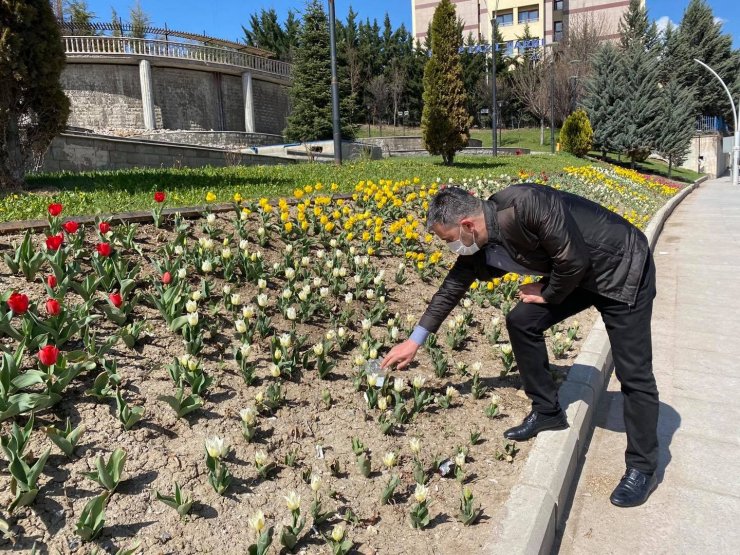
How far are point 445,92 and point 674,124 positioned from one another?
19.1 m

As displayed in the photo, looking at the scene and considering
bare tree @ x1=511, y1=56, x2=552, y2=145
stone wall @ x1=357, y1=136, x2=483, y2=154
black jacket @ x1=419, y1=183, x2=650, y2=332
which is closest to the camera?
black jacket @ x1=419, y1=183, x2=650, y2=332

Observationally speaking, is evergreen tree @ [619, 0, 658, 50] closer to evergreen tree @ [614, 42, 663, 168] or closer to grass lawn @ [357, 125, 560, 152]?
grass lawn @ [357, 125, 560, 152]

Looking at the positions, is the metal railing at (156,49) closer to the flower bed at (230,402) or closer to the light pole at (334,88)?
the light pole at (334,88)

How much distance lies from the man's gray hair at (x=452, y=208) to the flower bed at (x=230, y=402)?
1.02m

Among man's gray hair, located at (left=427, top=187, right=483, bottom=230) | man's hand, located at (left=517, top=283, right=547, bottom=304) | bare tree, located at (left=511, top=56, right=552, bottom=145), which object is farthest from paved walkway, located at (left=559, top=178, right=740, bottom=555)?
bare tree, located at (left=511, top=56, right=552, bottom=145)

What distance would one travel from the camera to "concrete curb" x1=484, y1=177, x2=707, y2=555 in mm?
2343

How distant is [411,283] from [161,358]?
8.60 feet

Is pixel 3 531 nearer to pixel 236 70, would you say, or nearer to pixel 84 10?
pixel 236 70

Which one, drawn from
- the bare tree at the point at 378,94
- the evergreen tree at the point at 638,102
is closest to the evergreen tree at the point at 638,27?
the evergreen tree at the point at 638,102

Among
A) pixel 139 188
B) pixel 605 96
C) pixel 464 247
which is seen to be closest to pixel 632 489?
pixel 464 247

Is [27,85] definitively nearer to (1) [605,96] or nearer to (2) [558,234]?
(2) [558,234]

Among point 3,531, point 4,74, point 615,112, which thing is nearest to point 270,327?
point 3,531

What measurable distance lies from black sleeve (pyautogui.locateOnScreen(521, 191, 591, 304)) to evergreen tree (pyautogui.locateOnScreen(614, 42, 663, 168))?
31.2 m

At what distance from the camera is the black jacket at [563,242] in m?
2.58
